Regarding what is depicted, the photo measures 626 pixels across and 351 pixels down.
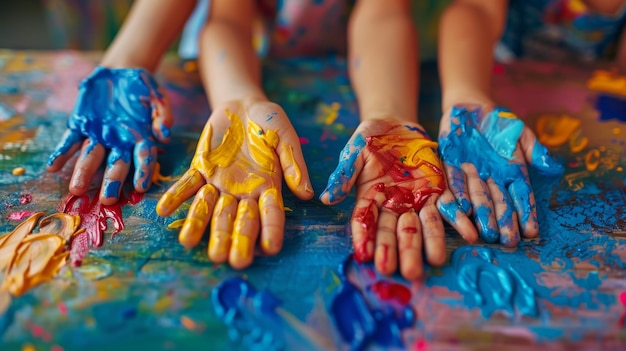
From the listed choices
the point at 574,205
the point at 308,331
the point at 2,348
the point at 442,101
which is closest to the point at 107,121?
the point at 2,348

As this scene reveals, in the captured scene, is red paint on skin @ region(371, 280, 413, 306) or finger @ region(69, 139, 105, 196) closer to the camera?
red paint on skin @ region(371, 280, 413, 306)

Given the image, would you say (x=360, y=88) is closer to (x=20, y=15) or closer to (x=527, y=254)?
(x=527, y=254)

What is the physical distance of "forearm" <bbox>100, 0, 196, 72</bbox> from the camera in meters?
1.14

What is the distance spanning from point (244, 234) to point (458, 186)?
392mm

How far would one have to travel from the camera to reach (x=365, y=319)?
71cm

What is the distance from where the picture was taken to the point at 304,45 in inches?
58.8

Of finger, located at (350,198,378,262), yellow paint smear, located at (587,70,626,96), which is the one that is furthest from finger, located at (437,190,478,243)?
yellow paint smear, located at (587,70,626,96)

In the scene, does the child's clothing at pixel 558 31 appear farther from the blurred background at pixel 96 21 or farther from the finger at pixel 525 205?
the finger at pixel 525 205

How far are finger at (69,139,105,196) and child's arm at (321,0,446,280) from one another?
0.43 metres

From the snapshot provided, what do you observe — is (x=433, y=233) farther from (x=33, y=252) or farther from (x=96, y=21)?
(x=96, y=21)

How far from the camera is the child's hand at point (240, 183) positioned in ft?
2.60

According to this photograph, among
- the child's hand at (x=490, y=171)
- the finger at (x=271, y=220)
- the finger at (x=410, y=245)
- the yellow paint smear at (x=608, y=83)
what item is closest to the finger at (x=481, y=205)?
the child's hand at (x=490, y=171)

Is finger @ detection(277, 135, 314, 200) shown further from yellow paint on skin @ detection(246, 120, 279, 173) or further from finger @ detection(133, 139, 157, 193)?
finger @ detection(133, 139, 157, 193)

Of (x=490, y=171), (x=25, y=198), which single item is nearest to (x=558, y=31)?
(x=490, y=171)
